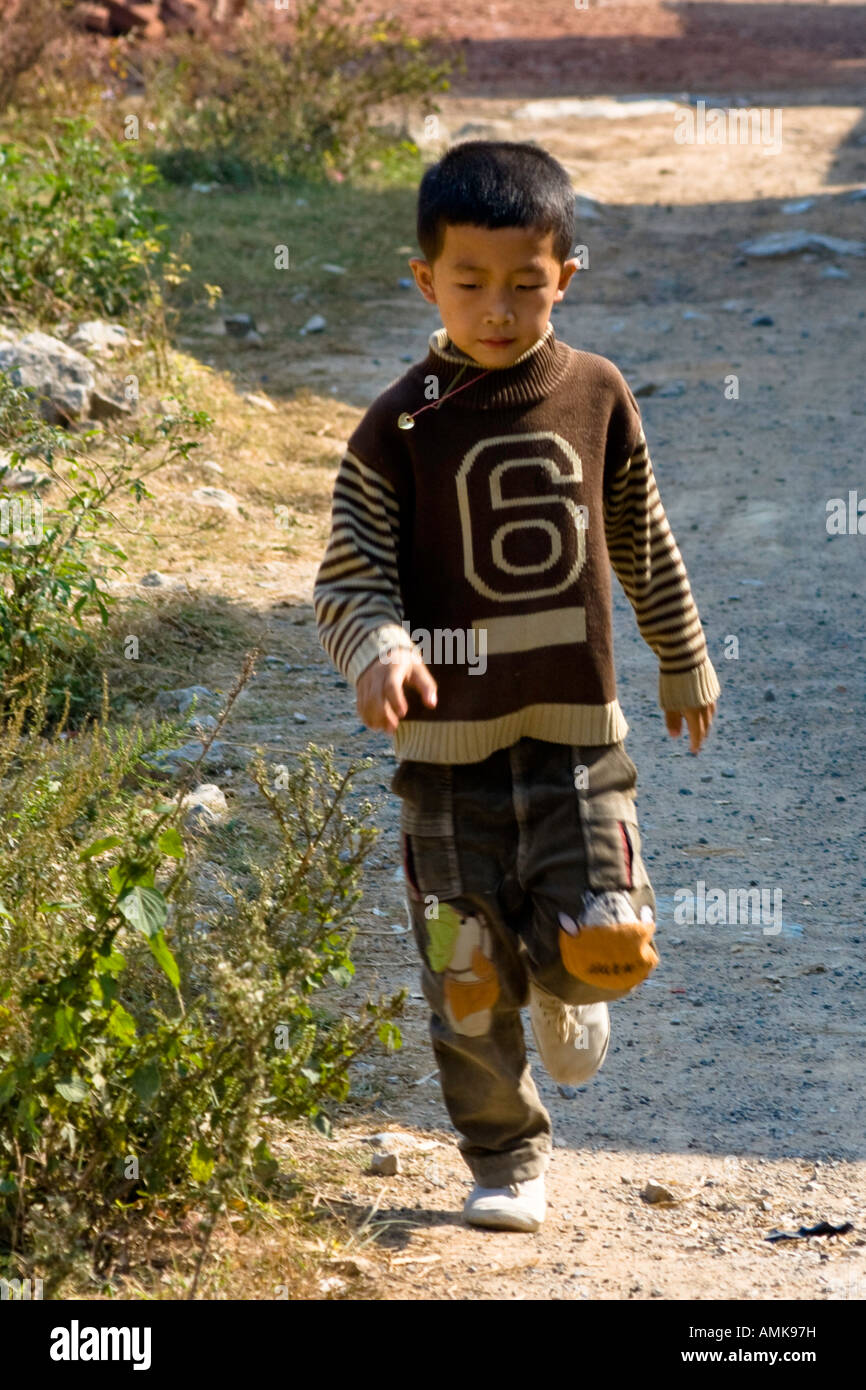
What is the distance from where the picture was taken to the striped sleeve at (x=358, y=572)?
219 centimetres

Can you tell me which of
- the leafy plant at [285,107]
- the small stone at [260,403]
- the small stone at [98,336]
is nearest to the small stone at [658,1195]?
the small stone at [98,336]

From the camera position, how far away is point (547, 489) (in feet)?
7.59

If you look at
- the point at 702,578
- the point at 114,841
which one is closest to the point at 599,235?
the point at 702,578

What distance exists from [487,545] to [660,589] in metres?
0.39

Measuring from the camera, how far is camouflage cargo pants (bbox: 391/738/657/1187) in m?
2.32

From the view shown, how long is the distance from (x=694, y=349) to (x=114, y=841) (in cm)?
650

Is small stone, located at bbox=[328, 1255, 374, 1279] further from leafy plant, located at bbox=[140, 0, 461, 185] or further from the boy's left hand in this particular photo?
leafy plant, located at bbox=[140, 0, 461, 185]

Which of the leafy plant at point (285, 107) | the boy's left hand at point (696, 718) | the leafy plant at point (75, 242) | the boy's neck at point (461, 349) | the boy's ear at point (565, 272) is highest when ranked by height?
the leafy plant at point (285, 107)

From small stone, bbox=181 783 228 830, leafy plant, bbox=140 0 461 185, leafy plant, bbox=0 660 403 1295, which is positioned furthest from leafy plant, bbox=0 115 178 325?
leafy plant, bbox=0 660 403 1295

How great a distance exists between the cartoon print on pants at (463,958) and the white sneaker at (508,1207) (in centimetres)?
38

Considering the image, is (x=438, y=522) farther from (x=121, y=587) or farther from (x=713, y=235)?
(x=713, y=235)

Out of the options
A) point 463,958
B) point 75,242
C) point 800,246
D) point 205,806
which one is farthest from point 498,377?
point 800,246

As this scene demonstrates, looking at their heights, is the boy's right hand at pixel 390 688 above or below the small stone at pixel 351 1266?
above

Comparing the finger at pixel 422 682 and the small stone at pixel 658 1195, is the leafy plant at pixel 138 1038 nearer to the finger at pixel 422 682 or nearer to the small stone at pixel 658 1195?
the finger at pixel 422 682
